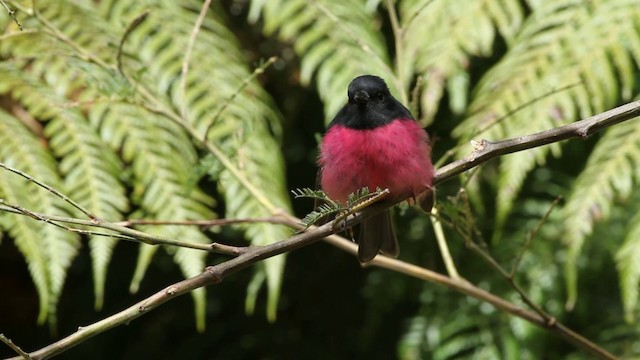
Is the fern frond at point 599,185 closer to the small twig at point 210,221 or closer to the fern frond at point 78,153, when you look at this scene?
the small twig at point 210,221

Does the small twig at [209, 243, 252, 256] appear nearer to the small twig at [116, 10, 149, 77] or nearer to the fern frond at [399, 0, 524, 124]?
the small twig at [116, 10, 149, 77]

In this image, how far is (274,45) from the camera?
334cm

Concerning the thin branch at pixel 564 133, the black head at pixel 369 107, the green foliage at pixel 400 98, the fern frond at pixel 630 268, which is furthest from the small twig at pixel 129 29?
the fern frond at pixel 630 268

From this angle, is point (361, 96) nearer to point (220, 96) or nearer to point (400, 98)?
point (400, 98)

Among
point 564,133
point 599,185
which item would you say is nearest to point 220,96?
point 599,185

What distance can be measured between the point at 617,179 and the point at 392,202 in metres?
1.09

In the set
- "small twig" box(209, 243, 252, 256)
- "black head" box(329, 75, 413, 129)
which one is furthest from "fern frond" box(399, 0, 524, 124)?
"small twig" box(209, 243, 252, 256)

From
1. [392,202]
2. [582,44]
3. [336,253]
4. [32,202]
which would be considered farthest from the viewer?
[336,253]

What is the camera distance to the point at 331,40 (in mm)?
2859

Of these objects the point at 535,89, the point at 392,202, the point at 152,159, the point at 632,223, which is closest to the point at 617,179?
the point at 632,223

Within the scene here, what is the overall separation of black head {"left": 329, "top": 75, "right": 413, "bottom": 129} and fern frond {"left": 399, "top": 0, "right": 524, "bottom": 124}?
21.2 inches

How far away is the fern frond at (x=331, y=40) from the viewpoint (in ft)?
9.02

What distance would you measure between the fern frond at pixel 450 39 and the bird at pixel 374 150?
1.81ft

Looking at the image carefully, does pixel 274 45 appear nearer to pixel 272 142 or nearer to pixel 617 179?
pixel 272 142
